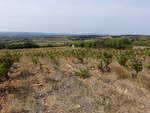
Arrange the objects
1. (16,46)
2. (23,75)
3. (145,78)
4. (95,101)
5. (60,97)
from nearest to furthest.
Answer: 1. (95,101)
2. (60,97)
3. (145,78)
4. (23,75)
5. (16,46)

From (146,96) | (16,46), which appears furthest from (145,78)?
(16,46)

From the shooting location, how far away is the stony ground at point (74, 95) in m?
6.51

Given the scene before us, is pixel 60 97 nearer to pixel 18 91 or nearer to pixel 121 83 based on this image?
pixel 18 91

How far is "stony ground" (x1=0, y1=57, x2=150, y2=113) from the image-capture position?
21.4 ft

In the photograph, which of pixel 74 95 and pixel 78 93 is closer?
pixel 74 95

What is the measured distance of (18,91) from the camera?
834cm

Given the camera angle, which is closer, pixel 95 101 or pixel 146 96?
pixel 95 101

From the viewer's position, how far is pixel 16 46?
5759cm

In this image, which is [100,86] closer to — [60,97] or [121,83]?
[121,83]

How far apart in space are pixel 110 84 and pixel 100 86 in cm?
71

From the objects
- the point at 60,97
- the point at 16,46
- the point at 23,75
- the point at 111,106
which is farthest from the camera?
the point at 16,46

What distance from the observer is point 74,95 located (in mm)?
7816

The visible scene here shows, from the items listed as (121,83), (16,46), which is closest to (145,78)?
(121,83)

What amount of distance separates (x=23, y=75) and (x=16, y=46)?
48594mm
